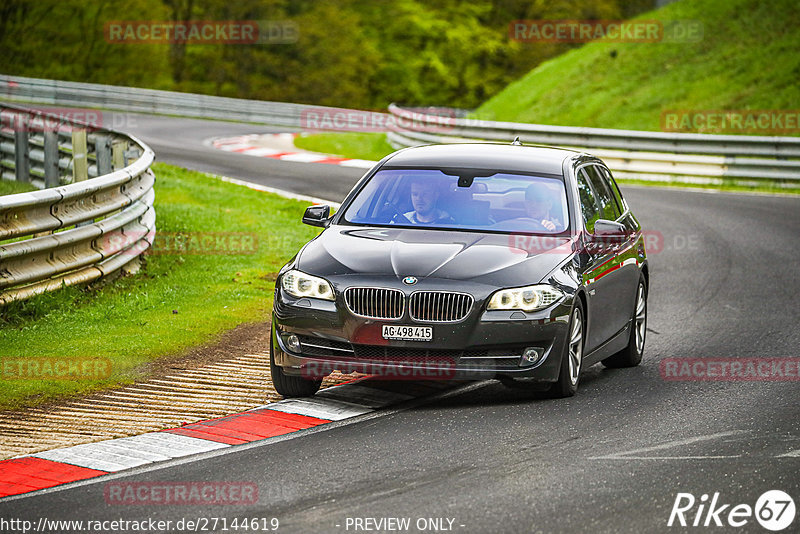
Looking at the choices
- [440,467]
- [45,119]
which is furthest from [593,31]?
[440,467]

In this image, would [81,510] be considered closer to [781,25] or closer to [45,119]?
[45,119]

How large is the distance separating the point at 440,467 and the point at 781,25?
100ft

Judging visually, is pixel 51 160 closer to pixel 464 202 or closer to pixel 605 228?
pixel 464 202

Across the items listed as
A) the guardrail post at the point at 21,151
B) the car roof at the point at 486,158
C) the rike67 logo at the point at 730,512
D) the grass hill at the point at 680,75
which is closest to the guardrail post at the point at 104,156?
the guardrail post at the point at 21,151

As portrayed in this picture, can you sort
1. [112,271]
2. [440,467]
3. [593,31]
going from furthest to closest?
[593,31]
[112,271]
[440,467]

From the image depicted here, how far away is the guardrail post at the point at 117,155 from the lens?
15.8 m

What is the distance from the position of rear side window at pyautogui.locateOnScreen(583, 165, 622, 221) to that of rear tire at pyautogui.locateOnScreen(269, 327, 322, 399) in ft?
9.29

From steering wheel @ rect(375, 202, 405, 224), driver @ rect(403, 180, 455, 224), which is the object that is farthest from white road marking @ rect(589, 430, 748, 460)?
steering wheel @ rect(375, 202, 405, 224)

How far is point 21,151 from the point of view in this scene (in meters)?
19.0

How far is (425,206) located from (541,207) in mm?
855

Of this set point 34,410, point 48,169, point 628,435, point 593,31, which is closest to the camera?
point 628,435

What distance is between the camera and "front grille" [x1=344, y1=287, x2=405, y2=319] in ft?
26.3

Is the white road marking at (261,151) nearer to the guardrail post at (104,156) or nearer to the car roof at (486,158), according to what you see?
the guardrail post at (104,156)

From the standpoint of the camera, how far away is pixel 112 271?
40.1ft
